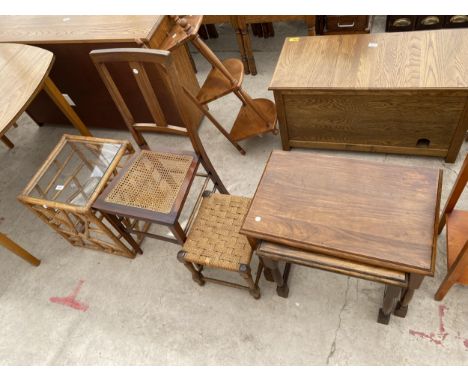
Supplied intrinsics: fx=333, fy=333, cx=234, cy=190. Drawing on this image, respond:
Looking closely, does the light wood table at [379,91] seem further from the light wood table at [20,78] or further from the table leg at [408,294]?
the light wood table at [20,78]

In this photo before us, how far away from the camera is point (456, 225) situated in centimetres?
162

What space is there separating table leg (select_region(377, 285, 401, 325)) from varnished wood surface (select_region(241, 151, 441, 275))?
0.76ft

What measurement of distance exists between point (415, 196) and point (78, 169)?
173 centimetres

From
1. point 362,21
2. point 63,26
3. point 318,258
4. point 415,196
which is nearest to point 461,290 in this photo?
point 415,196

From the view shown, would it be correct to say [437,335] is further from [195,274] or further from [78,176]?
[78,176]

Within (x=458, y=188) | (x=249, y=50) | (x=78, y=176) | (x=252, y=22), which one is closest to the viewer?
(x=458, y=188)

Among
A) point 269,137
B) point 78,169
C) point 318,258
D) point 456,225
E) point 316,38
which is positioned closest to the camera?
point 318,258

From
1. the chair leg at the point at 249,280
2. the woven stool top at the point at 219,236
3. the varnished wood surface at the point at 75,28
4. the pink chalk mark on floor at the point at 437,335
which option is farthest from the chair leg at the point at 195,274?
the varnished wood surface at the point at 75,28

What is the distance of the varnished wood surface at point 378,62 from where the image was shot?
67.5 inches

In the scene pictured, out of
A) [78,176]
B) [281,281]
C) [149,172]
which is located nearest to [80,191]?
[78,176]

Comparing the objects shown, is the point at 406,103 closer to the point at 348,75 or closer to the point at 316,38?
the point at 348,75

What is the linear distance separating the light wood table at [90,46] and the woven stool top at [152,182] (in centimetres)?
29

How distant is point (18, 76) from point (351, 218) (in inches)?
77.0

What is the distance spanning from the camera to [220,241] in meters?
1.59
